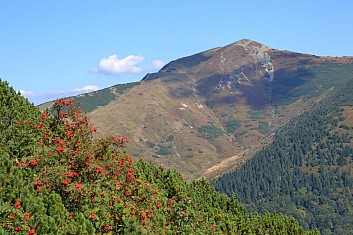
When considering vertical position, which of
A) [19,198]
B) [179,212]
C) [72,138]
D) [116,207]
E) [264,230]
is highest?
[72,138]

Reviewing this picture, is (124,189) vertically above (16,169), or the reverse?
(16,169)

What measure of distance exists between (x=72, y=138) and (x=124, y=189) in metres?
5.40

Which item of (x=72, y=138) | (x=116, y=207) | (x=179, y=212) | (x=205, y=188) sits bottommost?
(x=205, y=188)

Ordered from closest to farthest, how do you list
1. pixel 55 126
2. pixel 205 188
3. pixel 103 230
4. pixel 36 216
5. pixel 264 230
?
pixel 36 216 → pixel 103 230 → pixel 55 126 → pixel 264 230 → pixel 205 188

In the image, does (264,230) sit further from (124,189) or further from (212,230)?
(124,189)

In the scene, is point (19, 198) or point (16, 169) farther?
point (16, 169)

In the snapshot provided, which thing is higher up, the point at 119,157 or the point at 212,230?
the point at 119,157

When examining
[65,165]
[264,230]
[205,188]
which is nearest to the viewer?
[65,165]

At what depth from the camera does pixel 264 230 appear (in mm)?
58344

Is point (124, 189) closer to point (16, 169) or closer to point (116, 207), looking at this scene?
point (116, 207)

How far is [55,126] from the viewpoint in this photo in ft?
113

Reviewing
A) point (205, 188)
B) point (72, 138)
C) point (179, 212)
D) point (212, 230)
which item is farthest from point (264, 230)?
point (72, 138)

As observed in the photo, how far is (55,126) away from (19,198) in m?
14.0

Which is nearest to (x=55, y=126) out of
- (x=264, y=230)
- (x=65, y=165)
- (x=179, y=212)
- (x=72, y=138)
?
(x=72, y=138)
